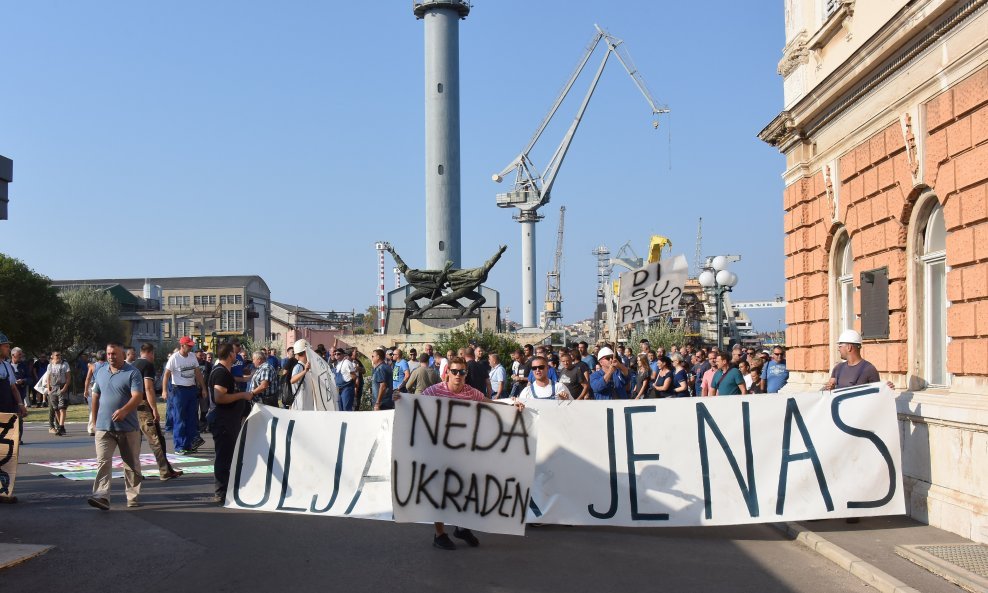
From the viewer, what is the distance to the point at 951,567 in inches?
296

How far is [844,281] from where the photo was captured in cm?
1408

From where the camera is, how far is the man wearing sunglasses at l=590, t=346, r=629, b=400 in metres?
15.0

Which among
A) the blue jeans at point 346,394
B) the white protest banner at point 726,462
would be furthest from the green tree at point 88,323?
the white protest banner at point 726,462

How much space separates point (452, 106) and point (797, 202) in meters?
64.0

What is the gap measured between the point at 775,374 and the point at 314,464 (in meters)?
9.27

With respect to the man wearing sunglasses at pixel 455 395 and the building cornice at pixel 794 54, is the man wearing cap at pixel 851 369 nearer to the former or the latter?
the man wearing sunglasses at pixel 455 395

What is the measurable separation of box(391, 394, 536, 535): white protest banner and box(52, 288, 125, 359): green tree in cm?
7699

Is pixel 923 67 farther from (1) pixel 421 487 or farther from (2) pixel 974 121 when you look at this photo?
(1) pixel 421 487

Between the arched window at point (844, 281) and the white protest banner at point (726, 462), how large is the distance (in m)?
4.48

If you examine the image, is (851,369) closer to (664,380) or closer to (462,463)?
(462,463)

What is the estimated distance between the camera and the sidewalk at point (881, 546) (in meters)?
7.27

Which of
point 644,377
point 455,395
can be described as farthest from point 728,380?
point 455,395

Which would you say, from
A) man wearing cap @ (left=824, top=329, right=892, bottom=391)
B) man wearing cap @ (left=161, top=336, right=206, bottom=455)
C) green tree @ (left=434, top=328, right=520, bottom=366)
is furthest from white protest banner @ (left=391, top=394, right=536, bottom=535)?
green tree @ (left=434, top=328, right=520, bottom=366)

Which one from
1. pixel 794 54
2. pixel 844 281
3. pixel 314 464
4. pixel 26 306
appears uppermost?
pixel 794 54
